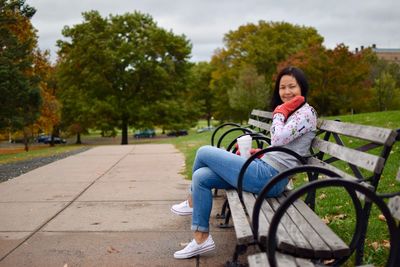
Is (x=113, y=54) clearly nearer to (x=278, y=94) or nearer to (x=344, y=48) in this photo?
(x=344, y=48)

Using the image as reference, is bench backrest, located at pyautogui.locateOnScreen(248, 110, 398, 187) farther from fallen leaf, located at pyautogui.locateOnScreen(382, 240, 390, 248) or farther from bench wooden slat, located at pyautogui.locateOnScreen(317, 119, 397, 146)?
fallen leaf, located at pyautogui.locateOnScreen(382, 240, 390, 248)

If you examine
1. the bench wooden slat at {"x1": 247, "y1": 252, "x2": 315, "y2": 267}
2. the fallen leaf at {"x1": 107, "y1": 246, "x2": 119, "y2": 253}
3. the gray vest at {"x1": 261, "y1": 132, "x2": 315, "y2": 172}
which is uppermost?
the gray vest at {"x1": 261, "y1": 132, "x2": 315, "y2": 172}

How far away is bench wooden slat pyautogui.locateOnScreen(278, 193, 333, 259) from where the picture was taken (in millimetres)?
2426

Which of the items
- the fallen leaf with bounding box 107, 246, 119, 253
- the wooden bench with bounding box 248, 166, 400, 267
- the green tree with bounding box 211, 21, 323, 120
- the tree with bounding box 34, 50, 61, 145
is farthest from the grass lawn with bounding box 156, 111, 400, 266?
the green tree with bounding box 211, 21, 323, 120

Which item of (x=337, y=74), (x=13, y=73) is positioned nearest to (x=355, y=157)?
(x=13, y=73)

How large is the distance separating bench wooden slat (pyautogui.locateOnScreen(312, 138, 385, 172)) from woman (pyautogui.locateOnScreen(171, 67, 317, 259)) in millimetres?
232

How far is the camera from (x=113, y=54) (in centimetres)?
3103

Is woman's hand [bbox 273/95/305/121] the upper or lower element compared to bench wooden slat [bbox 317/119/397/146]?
upper

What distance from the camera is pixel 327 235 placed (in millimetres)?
2629

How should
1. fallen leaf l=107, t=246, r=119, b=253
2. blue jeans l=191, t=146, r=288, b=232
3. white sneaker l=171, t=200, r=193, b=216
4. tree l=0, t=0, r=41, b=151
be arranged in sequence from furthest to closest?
tree l=0, t=0, r=41, b=151, white sneaker l=171, t=200, r=193, b=216, fallen leaf l=107, t=246, r=119, b=253, blue jeans l=191, t=146, r=288, b=232

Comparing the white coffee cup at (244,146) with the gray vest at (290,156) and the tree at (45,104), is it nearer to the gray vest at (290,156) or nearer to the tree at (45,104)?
the gray vest at (290,156)

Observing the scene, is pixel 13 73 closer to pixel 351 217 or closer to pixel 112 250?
pixel 112 250

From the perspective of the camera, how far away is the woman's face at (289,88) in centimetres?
396

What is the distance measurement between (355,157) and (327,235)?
1.97 ft
